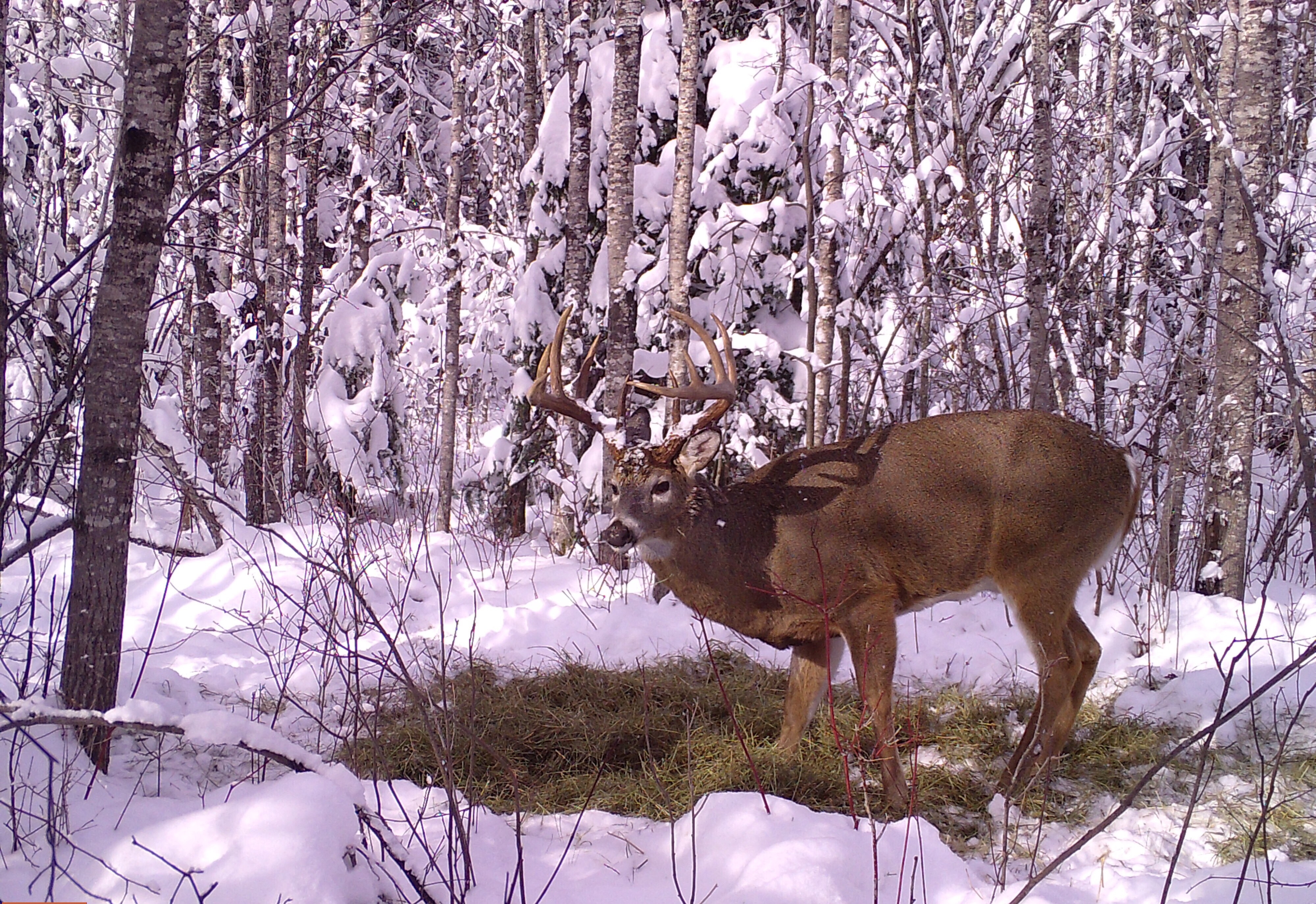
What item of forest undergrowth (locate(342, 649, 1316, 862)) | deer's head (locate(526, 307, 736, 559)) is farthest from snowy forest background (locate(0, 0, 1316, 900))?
deer's head (locate(526, 307, 736, 559))

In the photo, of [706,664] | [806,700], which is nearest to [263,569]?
[706,664]

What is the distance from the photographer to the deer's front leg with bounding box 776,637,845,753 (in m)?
4.46

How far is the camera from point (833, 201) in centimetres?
672

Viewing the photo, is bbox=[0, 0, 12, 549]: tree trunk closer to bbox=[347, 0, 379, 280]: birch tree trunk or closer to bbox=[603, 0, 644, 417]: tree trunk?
bbox=[603, 0, 644, 417]: tree trunk

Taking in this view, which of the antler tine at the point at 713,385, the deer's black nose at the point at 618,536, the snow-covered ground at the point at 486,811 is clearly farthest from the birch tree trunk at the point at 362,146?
the deer's black nose at the point at 618,536

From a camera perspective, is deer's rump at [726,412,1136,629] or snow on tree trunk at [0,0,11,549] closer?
snow on tree trunk at [0,0,11,549]

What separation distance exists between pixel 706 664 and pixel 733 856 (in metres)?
2.51

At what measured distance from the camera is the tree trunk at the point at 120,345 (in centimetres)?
337

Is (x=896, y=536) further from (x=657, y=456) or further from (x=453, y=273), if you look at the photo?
(x=453, y=273)

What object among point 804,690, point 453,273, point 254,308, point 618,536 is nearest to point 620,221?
point 618,536

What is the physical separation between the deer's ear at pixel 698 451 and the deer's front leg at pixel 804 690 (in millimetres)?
1041

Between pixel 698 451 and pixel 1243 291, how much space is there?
11.6 ft

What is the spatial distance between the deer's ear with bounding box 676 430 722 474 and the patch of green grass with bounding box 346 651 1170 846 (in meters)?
1.17

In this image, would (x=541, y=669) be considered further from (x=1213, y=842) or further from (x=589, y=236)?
(x=589, y=236)
